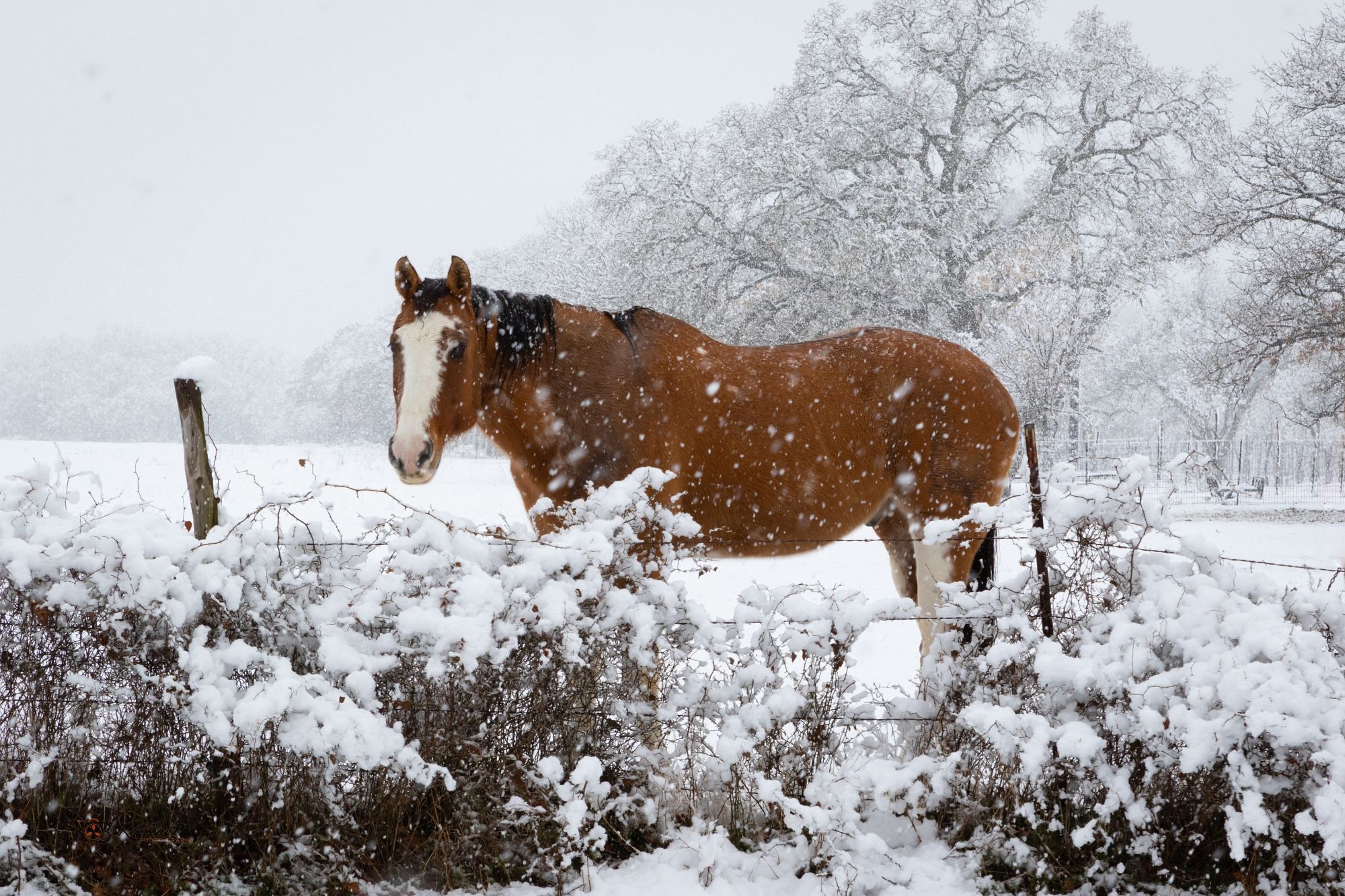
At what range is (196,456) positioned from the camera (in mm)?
3309

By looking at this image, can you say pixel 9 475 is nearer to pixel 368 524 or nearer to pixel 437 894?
pixel 368 524

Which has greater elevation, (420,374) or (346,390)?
(346,390)

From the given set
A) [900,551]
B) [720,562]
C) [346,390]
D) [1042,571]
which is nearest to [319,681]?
[1042,571]

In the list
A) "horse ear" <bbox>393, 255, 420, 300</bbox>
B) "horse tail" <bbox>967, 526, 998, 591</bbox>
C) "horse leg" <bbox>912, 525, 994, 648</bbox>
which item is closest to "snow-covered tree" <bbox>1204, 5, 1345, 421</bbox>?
"horse tail" <bbox>967, 526, 998, 591</bbox>

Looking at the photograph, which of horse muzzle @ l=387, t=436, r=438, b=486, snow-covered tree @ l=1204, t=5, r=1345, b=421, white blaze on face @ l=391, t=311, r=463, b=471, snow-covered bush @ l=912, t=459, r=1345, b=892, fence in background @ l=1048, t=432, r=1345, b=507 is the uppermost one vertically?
snow-covered tree @ l=1204, t=5, r=1345, b=421

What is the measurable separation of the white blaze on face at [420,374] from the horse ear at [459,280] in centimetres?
15

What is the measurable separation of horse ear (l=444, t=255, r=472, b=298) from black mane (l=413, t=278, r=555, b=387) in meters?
0.08

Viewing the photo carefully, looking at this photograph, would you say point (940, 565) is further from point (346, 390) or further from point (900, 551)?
point (346, 390)

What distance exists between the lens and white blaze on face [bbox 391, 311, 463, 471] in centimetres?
327

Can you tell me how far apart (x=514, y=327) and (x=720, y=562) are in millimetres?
2116

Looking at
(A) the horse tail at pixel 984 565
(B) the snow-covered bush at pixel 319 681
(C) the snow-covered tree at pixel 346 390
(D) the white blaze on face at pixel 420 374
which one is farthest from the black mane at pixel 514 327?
(C) the snow-covered tree at pixel 346 390

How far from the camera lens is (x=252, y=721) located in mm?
2371

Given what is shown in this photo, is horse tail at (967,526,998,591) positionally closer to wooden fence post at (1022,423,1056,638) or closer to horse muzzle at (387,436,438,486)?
wooden fence post at (1022,423,1056,638)

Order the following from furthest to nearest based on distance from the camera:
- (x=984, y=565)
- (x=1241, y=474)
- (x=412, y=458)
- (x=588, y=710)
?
(x=1241, y=474)
(x=984, y=565)
(x=412, y=458)
(x=588, y=710)
